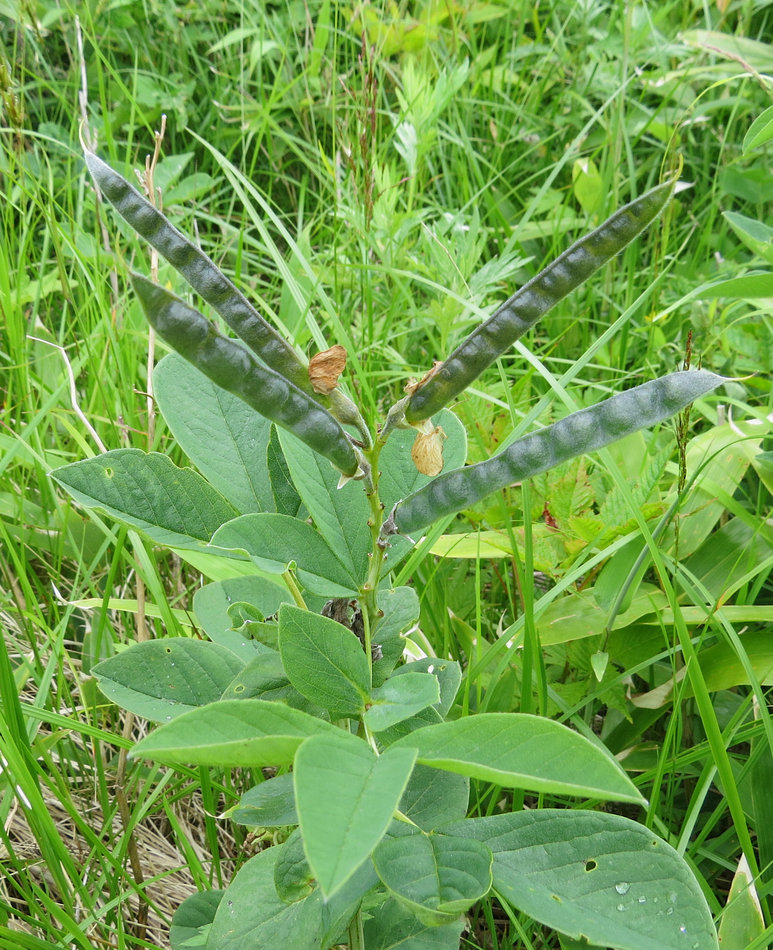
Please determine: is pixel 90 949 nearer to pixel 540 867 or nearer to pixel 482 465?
pixel 540 867

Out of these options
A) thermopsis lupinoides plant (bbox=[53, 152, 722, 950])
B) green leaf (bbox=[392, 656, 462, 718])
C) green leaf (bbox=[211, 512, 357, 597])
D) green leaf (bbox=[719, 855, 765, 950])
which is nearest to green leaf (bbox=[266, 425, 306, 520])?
thermopsis lupinoides plant (bbox=[53, 152, 722, 950])

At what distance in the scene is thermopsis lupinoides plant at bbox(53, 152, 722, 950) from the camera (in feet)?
2.07

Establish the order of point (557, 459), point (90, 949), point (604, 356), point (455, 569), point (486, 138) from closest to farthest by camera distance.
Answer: point (557, 459) → point (90, 949) → point (455, 569) → point (604, 356) → point (486, 138)

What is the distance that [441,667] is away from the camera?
95 centimetres

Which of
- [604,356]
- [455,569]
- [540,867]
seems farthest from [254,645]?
[604,356]

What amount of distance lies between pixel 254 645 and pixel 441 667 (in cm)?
23

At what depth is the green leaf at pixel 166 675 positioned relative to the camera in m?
0.94

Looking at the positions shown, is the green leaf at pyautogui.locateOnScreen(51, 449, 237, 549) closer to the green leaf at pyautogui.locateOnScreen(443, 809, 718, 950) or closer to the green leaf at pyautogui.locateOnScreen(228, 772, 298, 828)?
the green leaf at pyautogui.locateOnScreen(228, 772, 298, 828)

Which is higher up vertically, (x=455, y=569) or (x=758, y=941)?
(x=758, y=941)

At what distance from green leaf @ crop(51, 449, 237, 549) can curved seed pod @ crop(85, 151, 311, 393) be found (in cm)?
25

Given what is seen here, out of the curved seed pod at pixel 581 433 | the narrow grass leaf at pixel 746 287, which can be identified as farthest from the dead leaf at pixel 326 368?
the narrow grass leaf at pixel 746 287

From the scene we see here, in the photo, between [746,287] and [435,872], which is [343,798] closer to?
[435,872]

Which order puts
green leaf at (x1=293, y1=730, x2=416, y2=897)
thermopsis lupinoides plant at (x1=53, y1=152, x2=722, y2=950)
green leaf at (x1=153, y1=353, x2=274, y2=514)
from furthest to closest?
green leaf at (x1=153, y1=353, x2=274, y2=514)
thermopsis lupinoides plant at (x1=53, y1=152, x2=722, y2=950)
green leaf at (x1=293, y1=730, x2=416, y2=897)

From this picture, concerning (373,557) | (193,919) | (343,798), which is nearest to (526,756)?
(343,798)
